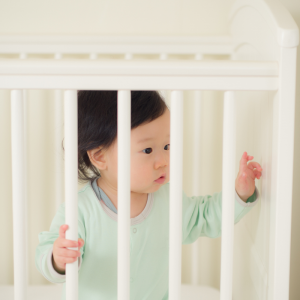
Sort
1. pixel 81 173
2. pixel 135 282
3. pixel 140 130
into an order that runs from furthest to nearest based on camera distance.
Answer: pixel 81 173 → pixel 135 282 → pixel 140 130

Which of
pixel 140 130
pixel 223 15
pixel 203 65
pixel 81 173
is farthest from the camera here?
pixel 223 15

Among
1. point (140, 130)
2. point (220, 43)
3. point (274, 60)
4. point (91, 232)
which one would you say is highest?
point (220, 43)

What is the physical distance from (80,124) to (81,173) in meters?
0.22

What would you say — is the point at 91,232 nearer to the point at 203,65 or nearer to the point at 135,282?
the point at 135,282

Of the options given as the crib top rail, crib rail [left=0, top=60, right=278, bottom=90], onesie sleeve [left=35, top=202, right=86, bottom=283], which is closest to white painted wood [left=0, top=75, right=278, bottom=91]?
crib rail [left=0, top=60, right=278, bottom=90]

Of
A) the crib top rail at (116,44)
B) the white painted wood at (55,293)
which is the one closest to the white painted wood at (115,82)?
the crib top rail at (116,44)

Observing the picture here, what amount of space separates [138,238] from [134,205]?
71 millimetres

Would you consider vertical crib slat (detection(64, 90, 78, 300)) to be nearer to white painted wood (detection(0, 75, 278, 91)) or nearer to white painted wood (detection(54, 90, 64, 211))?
white painted wood (detection(0, 75, 278, 91))

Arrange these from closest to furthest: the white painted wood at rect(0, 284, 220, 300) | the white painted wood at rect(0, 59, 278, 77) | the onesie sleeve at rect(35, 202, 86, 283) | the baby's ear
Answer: the white painted wood at rect(0, 59, 278, 77)
the onesie sleeve at rect(35, 202, 86, 283)
the baby's ear
the white painted wood at rect(0, 284, 220, 300)

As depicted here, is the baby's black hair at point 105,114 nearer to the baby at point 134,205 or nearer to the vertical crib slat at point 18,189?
the baby at point 134,205

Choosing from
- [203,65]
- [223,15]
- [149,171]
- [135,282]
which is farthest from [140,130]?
[223,15]

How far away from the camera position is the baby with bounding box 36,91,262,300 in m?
0.70

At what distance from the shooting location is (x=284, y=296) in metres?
0.56

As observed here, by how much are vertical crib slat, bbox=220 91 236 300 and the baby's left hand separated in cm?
14
